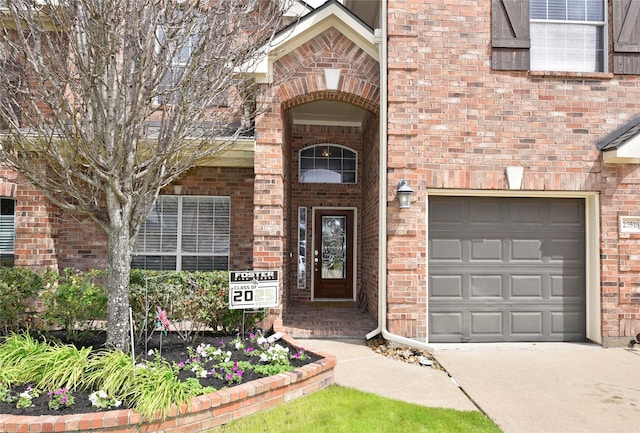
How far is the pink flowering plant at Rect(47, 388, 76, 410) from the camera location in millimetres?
3352

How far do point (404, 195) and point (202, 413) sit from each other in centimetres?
387

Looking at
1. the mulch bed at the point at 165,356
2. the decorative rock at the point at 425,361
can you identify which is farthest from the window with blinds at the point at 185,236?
the decorative rock at the point at 425,361

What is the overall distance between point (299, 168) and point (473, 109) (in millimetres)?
4094

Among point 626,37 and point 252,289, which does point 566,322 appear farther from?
point 252,289

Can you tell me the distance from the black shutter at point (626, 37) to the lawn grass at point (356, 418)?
5.82m

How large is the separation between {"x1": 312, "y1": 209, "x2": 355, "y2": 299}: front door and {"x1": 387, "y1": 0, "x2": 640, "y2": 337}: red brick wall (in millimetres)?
3261

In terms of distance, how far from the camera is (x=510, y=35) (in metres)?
6.37

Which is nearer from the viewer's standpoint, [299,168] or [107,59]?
[107,59]

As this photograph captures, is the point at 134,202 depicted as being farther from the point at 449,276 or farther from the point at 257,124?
the point at 449,276

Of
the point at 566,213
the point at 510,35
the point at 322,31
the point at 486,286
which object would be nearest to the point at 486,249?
the point at 486,286

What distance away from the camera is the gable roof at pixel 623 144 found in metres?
5.91

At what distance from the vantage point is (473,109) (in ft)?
20.8

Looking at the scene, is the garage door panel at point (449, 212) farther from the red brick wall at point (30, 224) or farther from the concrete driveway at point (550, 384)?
the red brick wall at point (30, 224)

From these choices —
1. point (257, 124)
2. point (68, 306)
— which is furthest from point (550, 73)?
point (68, 306)
